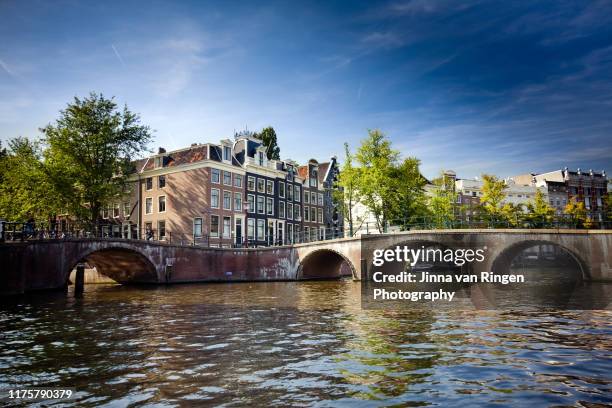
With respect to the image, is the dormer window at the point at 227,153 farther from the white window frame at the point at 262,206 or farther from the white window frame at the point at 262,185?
the white window frame at the point at 262,206

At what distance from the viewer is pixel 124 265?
33719 mm

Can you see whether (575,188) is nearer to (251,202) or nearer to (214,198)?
(251,202)

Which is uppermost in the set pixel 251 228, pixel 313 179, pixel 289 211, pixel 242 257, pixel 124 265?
pixel 313 179

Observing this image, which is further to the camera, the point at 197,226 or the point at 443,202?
the point at 443,202

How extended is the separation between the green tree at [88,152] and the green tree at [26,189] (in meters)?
0.75

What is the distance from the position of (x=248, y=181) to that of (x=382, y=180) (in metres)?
14.4

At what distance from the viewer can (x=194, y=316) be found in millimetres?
14750

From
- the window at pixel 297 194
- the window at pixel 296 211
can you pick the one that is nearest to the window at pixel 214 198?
the window at pixel 296 211

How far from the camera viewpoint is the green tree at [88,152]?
35.6m

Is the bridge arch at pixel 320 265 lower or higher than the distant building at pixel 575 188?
lower

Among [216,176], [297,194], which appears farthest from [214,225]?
[297,194]

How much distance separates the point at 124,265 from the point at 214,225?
10.6 meters

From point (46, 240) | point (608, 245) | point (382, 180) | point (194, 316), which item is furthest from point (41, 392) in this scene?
point (382, 180)

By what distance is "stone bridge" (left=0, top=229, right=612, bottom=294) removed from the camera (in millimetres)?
24062
